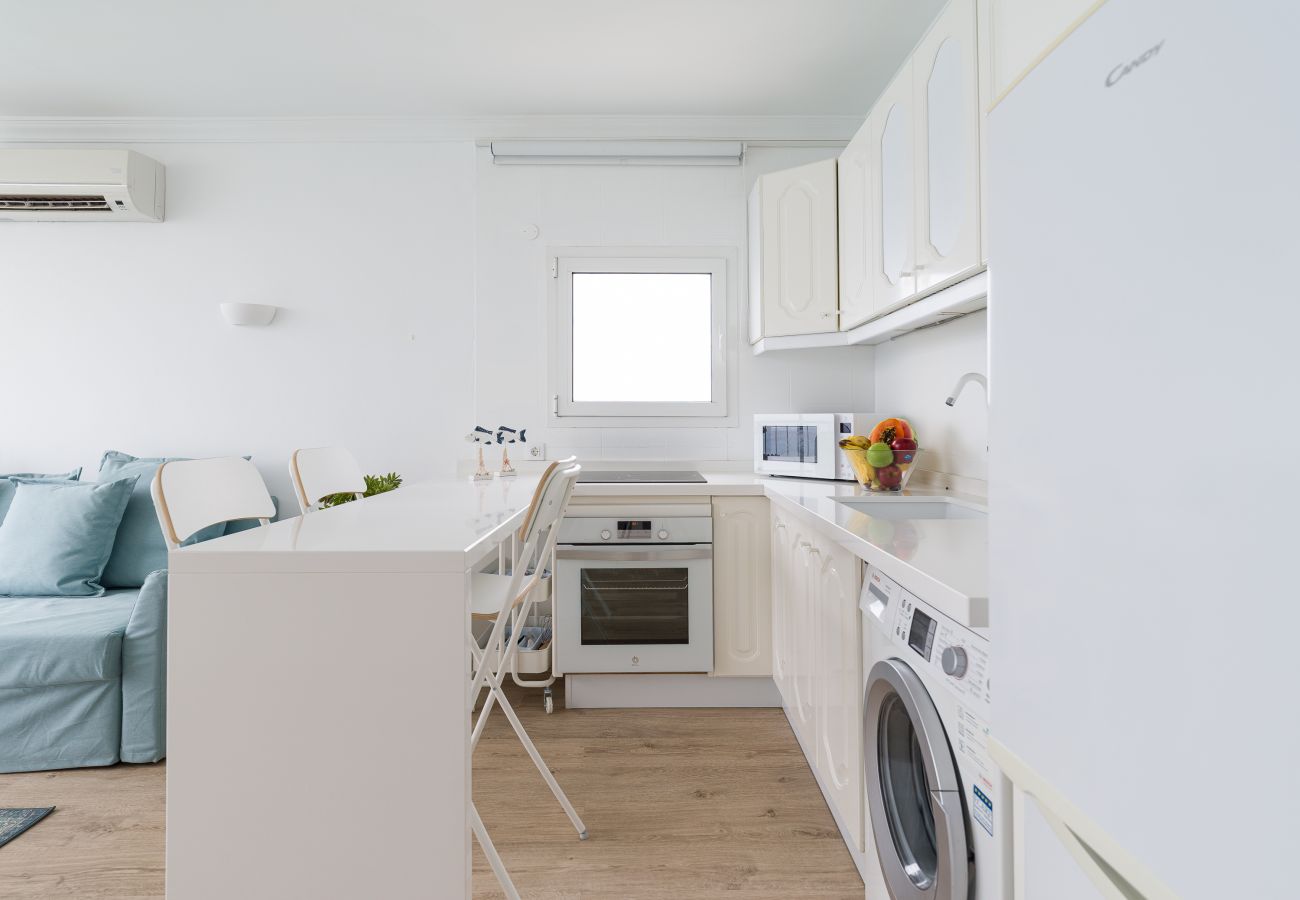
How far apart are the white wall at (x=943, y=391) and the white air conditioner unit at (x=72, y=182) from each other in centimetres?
361

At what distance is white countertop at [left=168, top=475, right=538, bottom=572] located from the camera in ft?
3.54

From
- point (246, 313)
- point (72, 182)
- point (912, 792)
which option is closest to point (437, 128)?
point (246, 313)

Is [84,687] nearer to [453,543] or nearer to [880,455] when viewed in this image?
[453,543]

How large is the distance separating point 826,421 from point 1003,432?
2.02 meters

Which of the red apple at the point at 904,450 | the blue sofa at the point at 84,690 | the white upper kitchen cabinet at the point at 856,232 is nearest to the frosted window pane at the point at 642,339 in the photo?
the white upper kitchen cabinet at the point at 856,232

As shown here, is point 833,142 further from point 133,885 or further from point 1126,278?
point 133,885

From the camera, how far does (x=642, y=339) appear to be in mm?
3305

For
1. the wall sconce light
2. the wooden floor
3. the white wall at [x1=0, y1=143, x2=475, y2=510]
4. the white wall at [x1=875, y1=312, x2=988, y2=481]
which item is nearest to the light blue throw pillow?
the white wall at [x1=0, y1=143, x2=475, y2=510]

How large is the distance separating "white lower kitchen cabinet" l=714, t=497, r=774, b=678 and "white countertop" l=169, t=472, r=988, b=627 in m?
0.71

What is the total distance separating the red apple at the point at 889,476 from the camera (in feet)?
7.72

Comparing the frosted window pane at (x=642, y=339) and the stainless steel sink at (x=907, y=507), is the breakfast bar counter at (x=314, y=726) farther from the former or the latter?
the frosted window pane at (x=642, y=339)

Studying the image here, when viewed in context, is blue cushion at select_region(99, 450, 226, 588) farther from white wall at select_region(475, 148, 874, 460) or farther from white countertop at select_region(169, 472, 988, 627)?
white countertop at select_region(169, 472, 988, 627)

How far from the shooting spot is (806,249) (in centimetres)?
279

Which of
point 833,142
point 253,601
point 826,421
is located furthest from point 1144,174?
point 833,142
